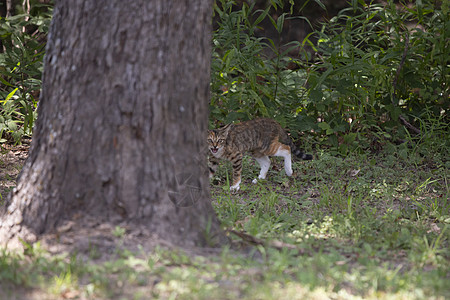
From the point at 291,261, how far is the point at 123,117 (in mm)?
1430

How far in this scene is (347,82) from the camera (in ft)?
23.2

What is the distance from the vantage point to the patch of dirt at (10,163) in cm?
605

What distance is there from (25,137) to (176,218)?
5.47 m

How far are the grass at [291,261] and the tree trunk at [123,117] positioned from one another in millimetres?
291

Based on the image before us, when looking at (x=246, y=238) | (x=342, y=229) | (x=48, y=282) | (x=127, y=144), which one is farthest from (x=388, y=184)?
(x=48, y=282)

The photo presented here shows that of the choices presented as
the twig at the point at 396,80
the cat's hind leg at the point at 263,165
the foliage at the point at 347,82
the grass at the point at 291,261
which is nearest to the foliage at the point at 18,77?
the foliage at the point at 347,82

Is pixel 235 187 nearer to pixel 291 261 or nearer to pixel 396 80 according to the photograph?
pixel 291 261

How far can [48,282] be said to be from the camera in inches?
115

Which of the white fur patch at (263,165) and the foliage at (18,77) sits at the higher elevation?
the foliage at (18,77)

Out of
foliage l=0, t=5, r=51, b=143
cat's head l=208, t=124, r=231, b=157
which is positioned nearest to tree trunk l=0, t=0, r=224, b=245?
cat's head l=208, t=124, r=231, b=157

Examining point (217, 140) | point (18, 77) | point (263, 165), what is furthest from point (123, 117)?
point (18, 77)

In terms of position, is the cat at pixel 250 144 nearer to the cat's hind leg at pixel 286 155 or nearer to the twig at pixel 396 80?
the cat's hind leg at pixel 286 155

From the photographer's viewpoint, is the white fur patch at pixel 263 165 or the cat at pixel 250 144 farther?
the white fur patch at pixel 263 165

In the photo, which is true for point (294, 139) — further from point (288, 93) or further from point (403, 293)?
point (403, 293)
